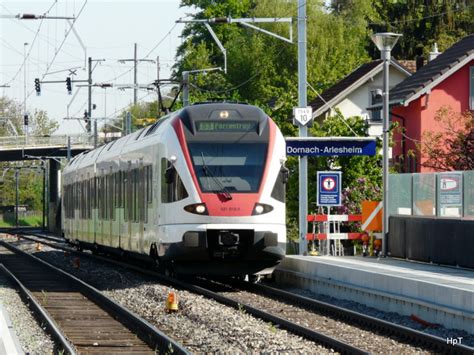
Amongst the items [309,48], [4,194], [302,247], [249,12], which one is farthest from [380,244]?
[4,194]

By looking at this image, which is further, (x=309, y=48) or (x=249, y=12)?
(x=249, y=12)

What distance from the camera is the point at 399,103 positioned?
154 ft

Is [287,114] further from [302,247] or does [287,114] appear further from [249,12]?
[249,12]

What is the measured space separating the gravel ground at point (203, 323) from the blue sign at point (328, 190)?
4.28 m

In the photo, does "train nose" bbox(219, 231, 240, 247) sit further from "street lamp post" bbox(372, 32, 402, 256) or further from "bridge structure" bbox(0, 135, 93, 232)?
"bridge structure" bbox(0, 135, 93, 232)

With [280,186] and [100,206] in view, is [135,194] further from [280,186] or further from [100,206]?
[100,206]

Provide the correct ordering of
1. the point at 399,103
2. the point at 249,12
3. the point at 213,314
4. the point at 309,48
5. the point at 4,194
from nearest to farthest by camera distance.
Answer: the point at 213,314
the point at 399,103
the point at 309,48
the point at 249,12
the point at 4,194

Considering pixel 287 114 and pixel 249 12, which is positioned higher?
pixel 249 12

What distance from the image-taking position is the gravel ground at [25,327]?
1501 centimetres

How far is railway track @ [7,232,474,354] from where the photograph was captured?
47.3 feet

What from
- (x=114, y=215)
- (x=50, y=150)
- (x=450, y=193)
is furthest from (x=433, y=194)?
(x=50, y=150)

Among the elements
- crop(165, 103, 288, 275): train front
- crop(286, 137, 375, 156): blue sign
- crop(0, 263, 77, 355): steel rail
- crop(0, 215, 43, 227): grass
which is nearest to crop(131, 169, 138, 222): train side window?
crop(0, 263, 77, 355): steel rail

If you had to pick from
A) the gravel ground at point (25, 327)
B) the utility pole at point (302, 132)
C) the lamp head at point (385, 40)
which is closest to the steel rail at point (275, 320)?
the gravel ground at point (25, 327)

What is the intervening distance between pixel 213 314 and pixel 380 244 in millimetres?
10991
